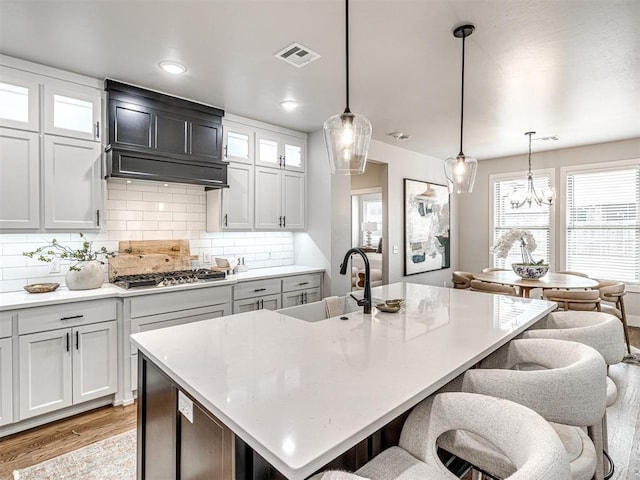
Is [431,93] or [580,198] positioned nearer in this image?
[431,93]

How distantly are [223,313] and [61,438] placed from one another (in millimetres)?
1419

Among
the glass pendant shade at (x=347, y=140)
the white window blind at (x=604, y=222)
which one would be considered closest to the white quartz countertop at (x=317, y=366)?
the glass pendant shade at (x=347, y=140)

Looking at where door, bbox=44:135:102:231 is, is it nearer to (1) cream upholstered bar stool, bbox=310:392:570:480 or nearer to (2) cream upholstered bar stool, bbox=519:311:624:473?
(1) cream upholstered bar stool, bbox=310:392:570:480

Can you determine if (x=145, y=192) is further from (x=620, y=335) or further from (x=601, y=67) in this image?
(x=601, y=67)

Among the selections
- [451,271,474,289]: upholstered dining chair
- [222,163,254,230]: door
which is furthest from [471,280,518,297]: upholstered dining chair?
[222,163,254,230]: door

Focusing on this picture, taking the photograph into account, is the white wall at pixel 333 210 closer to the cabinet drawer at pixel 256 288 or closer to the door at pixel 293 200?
the door at pixel 293 200

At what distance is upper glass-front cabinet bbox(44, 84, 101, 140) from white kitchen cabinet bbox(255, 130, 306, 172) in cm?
A: 156

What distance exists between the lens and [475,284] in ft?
13.7

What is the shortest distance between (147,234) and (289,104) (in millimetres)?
1835

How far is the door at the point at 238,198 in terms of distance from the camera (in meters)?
3.73

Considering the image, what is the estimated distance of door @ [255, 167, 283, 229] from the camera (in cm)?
400

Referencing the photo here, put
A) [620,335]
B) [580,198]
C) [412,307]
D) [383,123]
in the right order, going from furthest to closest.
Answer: [580,198]
[383,123]
[412,307]
[620,335]

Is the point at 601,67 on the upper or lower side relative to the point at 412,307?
upper

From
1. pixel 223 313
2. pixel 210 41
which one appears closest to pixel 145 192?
pixel 223 313
